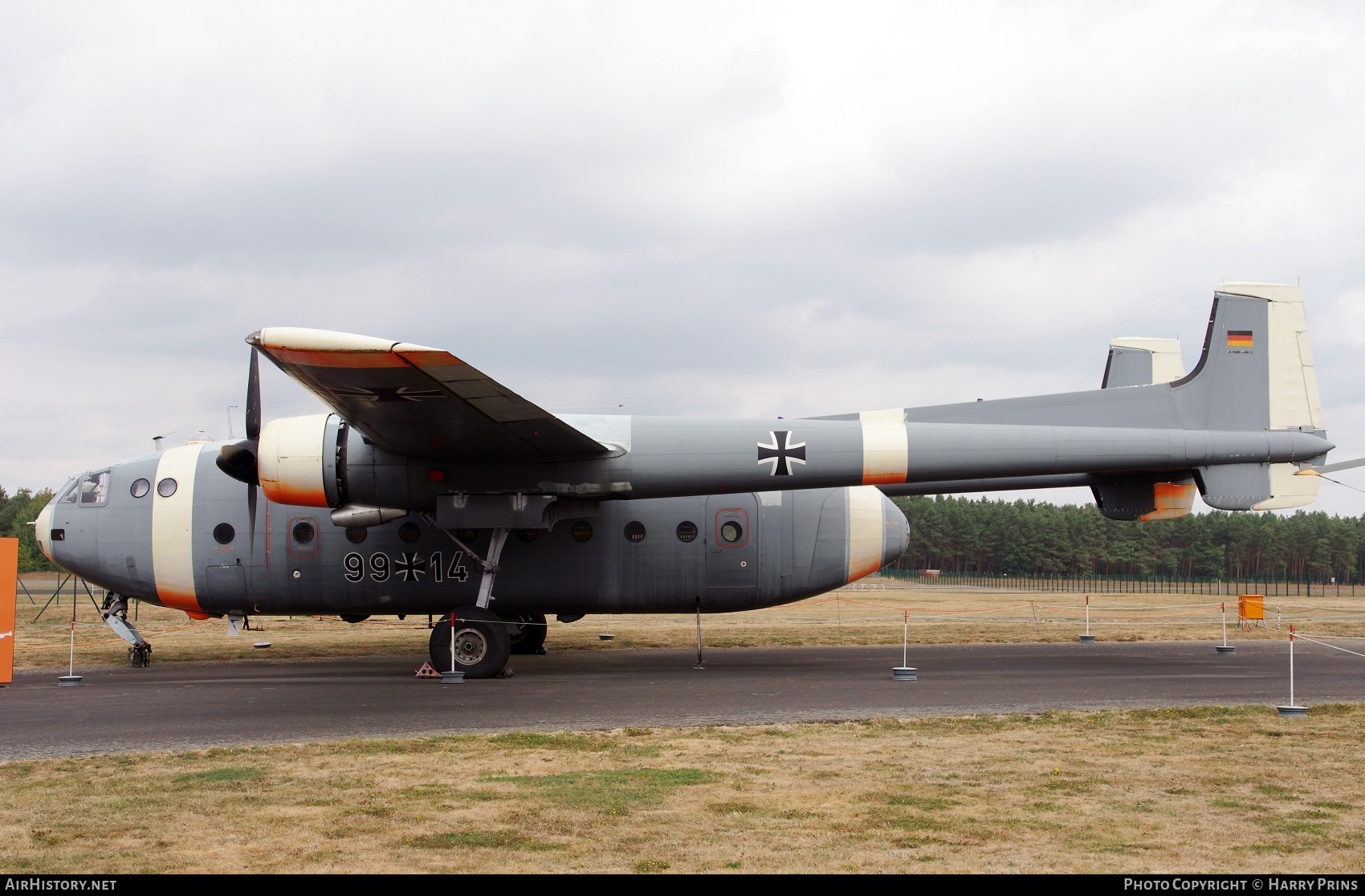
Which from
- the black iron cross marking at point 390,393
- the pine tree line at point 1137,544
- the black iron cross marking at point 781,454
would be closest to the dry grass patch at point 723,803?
the black iron cross marking at point 390,393

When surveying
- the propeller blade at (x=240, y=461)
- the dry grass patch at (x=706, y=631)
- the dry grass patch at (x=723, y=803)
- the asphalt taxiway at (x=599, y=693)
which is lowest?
the dry grass patch at (x=706, y=631)

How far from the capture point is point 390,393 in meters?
13.6

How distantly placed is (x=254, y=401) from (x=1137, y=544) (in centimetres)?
9610

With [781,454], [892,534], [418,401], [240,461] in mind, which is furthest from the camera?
[892,534]

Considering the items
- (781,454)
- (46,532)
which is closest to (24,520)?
(46,532)

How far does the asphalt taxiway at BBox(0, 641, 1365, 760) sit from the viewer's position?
38.9 ft

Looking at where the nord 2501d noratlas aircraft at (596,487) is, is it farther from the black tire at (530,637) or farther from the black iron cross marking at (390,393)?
the black tire at (530,637)

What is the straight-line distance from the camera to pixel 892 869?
6270mm

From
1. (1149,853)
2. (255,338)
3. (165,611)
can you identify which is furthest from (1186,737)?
(165,611)

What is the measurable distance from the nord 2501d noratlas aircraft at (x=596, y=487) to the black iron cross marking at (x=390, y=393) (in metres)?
0.04

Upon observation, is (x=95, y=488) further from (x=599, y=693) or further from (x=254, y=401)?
(x=599, y=693)

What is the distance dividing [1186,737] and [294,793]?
903 centimetres

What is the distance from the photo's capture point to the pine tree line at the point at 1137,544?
98.7 m

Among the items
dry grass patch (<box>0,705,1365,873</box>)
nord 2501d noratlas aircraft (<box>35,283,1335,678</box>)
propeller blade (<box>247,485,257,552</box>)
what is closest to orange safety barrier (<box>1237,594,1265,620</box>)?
nord 2501d noratlas aircraft (<box>35,283,1335,678</box>)
